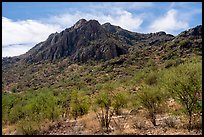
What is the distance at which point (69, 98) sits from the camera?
27.8 metres

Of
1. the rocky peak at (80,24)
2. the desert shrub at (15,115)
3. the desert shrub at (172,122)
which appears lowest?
the desert shrub at (172,122)

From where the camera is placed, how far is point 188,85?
14320mm

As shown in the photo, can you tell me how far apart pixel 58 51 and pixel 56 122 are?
8529 cm

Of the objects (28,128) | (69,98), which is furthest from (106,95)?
(69,98)

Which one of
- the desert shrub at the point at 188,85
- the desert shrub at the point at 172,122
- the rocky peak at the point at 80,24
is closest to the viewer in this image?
the desert shrub at the point at 188,85

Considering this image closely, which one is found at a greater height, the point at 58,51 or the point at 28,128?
the point at 58,51

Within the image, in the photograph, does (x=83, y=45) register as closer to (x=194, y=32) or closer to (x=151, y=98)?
(x=194, y=32)

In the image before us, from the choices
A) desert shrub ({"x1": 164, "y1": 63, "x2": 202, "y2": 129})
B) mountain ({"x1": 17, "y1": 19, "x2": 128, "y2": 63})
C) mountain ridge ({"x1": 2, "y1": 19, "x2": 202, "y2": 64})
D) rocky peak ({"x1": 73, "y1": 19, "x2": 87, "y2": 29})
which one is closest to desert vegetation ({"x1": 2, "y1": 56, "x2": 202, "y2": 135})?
desert shrub ({"x1": 164, "y1": 63, "x2": 202, "y2": 129})

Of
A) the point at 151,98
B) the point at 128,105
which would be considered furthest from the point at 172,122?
the point at 128,105

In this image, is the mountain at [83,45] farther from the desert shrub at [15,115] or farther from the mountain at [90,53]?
the desert shrub at [15,115]

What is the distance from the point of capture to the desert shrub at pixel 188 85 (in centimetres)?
1422

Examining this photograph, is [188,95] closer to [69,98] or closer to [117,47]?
[69,98]

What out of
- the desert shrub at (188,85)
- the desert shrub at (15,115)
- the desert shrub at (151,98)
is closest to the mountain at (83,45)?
the desert shrub at (15,115)

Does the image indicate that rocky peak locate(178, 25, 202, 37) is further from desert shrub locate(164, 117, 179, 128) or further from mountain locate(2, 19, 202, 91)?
desert shrub locate(164, 117, 179, 128)
